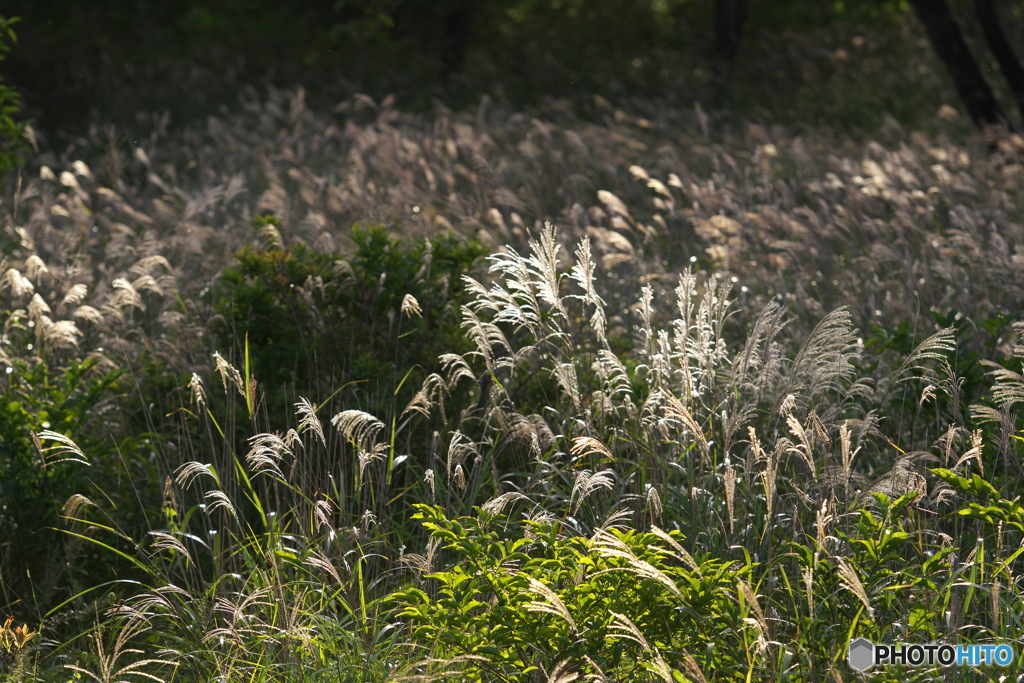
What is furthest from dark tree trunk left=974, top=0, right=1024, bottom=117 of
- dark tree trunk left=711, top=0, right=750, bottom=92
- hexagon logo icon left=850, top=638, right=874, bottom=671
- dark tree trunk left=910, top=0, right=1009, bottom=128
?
hexagon logo icon left=850, top=638, right=874, bottom=671

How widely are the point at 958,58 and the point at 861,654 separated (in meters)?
9.36

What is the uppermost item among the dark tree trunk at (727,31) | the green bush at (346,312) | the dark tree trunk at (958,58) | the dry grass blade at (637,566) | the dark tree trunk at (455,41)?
the dark tree trunk at (455,41)

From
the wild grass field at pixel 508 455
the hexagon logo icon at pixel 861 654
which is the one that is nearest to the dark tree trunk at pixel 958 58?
the wild grass field at pixel 508 455

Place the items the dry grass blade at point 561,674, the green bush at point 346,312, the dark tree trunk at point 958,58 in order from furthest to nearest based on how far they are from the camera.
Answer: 1. the dark tree trunk at point 958,58
2. the green bush at point 346,312
3. the dry grass blade at point 561,674

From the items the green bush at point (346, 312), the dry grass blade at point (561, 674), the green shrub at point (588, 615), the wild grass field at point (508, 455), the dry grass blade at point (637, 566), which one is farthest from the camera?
the green bush at point (346, 312)

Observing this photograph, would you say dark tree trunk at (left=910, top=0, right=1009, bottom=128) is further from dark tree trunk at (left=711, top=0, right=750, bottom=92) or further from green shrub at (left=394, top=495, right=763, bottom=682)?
green shrub at (left=394, top=495, right=763, bottom=682)

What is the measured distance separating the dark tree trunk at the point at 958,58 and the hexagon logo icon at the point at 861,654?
9.06m

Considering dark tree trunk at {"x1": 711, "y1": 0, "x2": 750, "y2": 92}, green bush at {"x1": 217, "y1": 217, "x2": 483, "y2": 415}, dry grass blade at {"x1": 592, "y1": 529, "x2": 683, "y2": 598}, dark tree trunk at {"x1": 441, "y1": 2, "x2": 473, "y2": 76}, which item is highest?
dark tree trunk at {"x1": 441, "y1": 2, "x2": 473, "y2": 76}

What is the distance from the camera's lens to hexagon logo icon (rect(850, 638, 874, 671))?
2785 mm

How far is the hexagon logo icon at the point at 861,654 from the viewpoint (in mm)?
2785

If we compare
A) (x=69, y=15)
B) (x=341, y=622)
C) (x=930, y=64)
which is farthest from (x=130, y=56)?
(x=341, y=622)

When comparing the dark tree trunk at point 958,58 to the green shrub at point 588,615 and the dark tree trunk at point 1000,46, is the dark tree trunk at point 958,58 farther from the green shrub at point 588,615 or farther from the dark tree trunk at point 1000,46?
the green shrub at point 588,615

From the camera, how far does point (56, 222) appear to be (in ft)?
30.5

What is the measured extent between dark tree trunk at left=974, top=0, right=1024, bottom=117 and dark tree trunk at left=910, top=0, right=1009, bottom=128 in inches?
11.5
